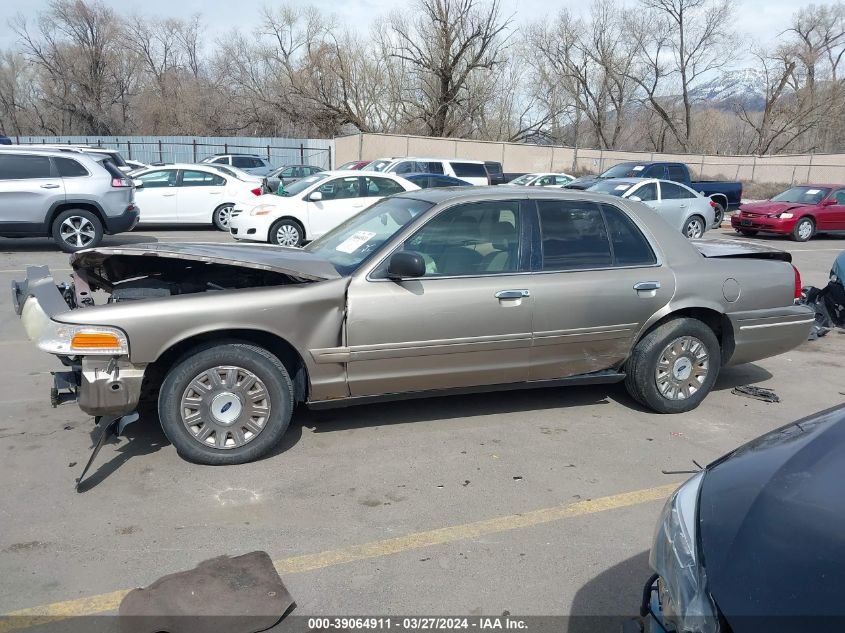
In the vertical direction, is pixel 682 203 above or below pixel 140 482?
above

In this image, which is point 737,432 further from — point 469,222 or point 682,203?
point 682,203

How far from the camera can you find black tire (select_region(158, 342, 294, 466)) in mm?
3965

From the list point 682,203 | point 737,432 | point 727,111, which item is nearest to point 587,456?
point 737,432

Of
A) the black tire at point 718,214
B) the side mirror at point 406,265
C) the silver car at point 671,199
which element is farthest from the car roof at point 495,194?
the black tire at point 718,214

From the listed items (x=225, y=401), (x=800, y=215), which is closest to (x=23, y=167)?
(x=225, y=401)

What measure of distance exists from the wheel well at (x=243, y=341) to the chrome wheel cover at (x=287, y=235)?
29.9 ft

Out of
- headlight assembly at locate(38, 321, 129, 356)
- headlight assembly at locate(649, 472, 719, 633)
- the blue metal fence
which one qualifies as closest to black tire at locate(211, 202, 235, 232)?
headlight assembly at locate(38, 321, 129, 356)

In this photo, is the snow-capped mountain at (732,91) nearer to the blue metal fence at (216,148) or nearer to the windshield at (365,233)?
the blue metal fence at (216,148)

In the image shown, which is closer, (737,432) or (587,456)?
(587,456)

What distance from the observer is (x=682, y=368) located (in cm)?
512

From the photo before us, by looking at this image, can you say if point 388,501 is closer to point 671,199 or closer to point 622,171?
point 671,199

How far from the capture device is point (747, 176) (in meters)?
40.0

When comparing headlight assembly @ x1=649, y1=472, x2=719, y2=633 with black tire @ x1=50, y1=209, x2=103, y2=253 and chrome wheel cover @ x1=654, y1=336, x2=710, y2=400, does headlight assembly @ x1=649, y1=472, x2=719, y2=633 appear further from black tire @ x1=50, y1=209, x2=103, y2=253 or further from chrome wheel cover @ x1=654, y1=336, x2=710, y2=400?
black tire @ x1=50, y1=209, x2=103, y2=253

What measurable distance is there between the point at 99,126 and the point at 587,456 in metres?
59.5
